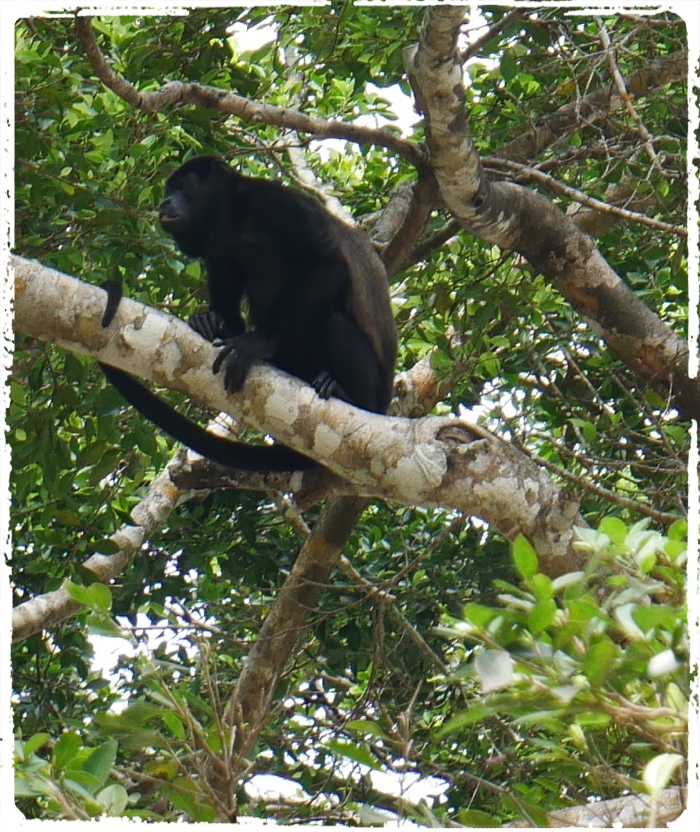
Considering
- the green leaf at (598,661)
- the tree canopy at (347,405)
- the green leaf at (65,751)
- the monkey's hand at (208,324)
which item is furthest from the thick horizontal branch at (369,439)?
the green leaf at (598,661)

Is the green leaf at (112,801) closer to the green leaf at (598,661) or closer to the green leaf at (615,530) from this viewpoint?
the green leaf at (598,661)

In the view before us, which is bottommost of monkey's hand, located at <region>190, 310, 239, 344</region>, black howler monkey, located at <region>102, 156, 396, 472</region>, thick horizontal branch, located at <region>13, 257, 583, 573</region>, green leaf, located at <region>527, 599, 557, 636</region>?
green leaf, located at <region>527, 599, 557, 636</region>

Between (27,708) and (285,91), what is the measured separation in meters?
3.11

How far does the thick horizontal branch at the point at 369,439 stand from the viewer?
2.68 meters

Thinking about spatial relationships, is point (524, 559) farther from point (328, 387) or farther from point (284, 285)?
point (284, 285)

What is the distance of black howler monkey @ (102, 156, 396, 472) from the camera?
11.9 ft

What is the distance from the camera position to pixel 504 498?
2701mm

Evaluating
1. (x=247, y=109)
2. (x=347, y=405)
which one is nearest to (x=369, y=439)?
(x=347, y=405)

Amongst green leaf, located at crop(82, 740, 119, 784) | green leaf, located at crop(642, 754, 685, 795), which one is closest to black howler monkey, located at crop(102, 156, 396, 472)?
green leaf, located at crop(82, 740, 119, 784)

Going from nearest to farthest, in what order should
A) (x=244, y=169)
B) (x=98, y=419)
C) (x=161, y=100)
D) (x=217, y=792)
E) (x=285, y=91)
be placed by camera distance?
(x=217, y=792) < (x=161, y=100) < (x=98, y=419) < (x=285, y=91) < (x=244, y=169)

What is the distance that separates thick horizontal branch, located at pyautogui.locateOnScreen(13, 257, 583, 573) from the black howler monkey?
61 cm

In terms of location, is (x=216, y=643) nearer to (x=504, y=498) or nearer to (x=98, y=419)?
(x=98, y=419)

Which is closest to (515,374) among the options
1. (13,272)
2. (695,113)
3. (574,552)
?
(574,552)

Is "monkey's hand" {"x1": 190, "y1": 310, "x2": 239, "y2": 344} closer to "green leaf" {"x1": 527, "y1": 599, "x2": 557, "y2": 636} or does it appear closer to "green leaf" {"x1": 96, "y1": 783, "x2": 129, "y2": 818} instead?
"green leaf" {"x1": 96, "y1": 783, "x2": 129, "y2": 818}
